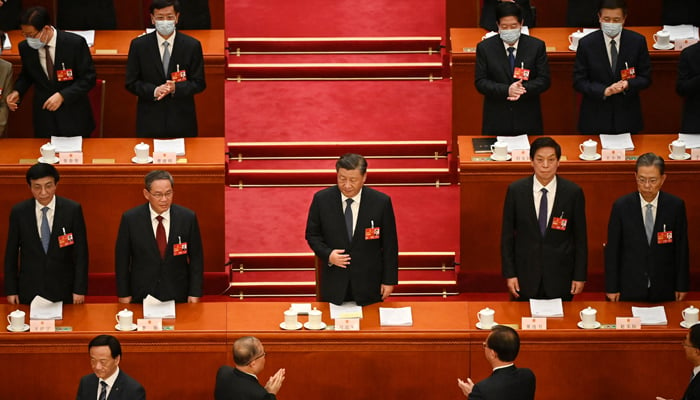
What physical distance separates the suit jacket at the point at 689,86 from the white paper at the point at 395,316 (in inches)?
83.8

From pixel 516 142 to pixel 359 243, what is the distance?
1250mm

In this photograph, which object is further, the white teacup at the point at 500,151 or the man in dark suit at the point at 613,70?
the man in dark suit at the point at 613,70

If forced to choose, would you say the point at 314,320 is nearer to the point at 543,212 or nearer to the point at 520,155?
the point at 543,212

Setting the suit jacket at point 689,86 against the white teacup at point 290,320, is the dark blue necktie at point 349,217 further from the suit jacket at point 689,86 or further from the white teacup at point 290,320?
the suit jacket at point 689,86

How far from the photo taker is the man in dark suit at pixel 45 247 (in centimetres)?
564

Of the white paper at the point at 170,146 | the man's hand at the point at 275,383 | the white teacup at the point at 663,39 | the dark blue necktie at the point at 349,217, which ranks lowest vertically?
the man's hand at the point at 275,383

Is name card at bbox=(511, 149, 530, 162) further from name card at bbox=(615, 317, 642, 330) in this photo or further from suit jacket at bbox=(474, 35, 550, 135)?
name card at bbox=(615, 317, 642, 330)

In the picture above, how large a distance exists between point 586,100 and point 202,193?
2.11 metres

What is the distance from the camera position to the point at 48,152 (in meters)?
6.29

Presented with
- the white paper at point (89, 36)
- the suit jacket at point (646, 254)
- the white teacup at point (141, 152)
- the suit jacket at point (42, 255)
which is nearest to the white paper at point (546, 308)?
the suit jacket at point (646, 254)

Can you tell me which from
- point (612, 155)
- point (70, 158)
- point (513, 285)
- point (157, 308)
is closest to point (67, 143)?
point (70, 158)

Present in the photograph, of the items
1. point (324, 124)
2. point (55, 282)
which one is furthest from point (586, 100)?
point (55, 282)

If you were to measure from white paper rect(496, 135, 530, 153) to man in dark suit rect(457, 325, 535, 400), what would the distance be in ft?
6.02

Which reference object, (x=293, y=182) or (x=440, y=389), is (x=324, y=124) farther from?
(x=440, y=389)
